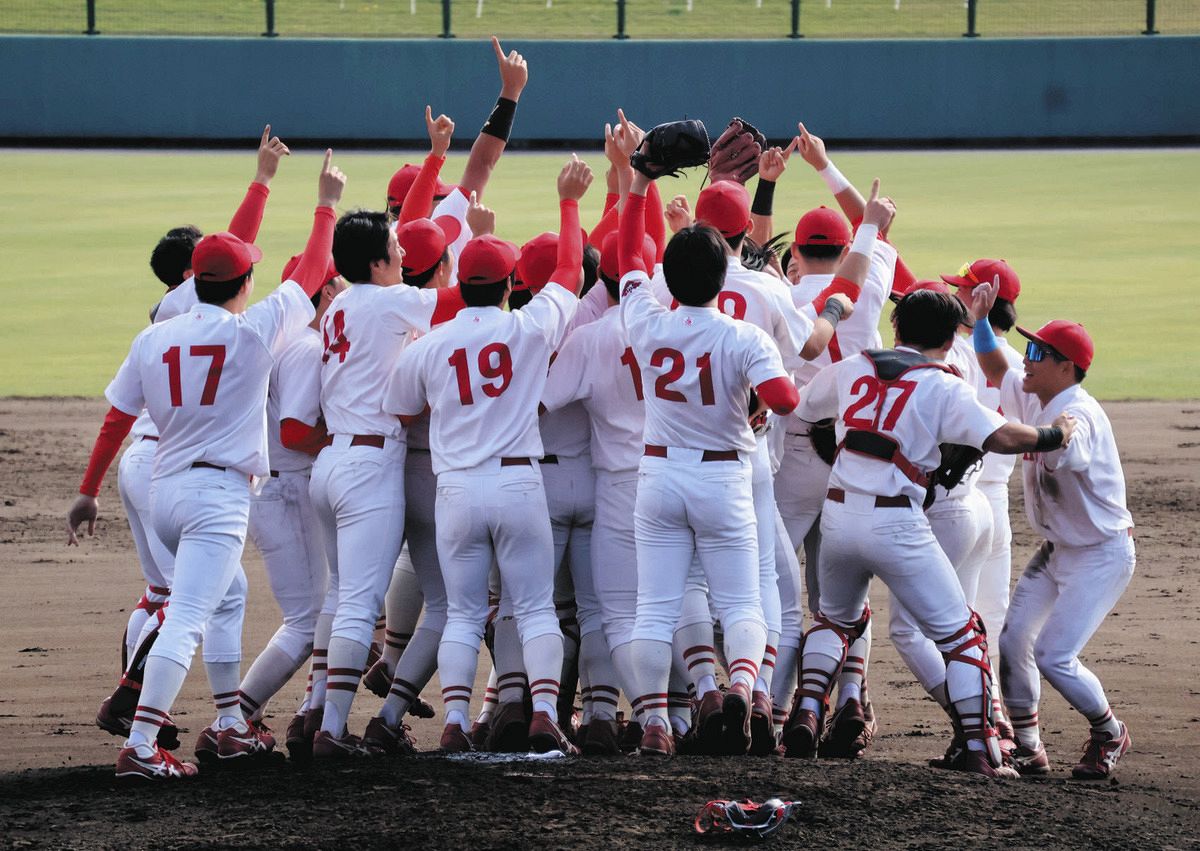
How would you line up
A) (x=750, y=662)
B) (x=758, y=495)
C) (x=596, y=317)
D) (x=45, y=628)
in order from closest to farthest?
(x=750, y=662), (x=758, y=495), (x=596, y=317), (x=45, y=628)

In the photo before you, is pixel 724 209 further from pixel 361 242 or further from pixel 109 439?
pixel 109 439

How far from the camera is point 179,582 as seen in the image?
570 centimetres

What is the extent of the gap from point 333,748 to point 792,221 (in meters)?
14.7

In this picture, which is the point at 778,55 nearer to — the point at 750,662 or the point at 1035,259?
the point at 1035,259

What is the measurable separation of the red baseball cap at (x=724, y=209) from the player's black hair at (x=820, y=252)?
660mm

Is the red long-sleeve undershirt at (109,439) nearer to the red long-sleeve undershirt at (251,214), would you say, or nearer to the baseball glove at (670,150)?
the red long-sleeve undershirt at (251,214)

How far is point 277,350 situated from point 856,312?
2.30 m

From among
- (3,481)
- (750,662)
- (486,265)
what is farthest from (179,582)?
(3,481)

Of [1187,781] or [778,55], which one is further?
[778,55]

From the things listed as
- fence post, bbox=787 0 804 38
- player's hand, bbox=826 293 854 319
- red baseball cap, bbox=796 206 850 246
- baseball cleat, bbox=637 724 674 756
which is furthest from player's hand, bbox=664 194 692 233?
fence post, bbox=787 0 804 38

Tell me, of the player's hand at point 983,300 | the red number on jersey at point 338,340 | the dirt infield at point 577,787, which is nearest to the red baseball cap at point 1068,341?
the player's hand at point 983,300

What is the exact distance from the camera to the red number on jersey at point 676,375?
18.3 feet

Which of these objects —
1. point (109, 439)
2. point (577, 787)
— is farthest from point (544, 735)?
point (109, 439)

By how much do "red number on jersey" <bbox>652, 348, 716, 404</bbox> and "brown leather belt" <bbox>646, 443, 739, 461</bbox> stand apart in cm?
19
